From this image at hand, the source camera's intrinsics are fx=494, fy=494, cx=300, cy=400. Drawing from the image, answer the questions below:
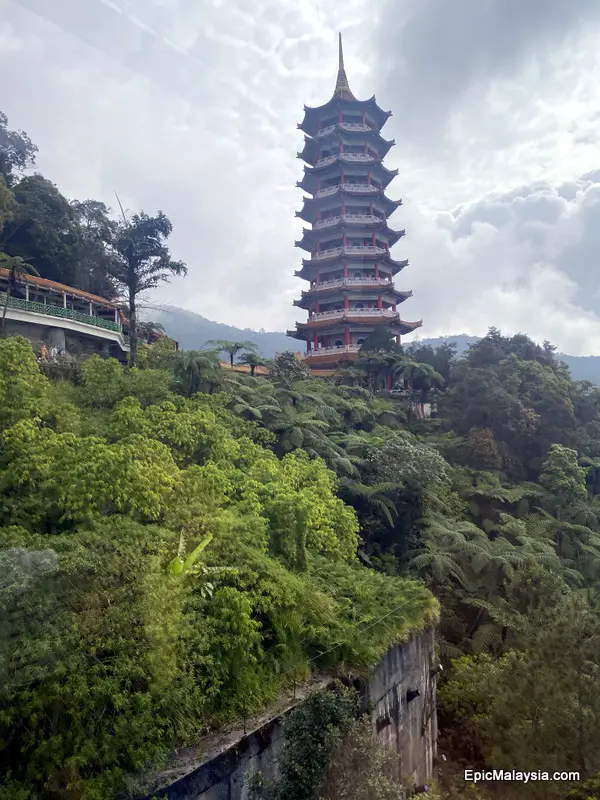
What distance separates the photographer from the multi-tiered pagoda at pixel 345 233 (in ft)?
101

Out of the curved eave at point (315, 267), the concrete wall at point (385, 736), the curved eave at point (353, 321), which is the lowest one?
the concrete wall at point (385, 736)

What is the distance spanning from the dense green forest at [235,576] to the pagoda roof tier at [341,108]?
82.4 ft

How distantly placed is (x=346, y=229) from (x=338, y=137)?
7.22m

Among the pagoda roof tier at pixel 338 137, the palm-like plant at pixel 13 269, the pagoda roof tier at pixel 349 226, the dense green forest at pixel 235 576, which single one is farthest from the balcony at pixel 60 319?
the pagoda roof tier at pixel 338 137

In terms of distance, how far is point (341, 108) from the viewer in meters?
34.6

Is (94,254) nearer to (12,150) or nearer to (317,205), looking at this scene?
(12,150)

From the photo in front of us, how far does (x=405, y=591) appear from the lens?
29.5 feet

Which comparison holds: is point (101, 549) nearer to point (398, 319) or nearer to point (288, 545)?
point (288, 545)

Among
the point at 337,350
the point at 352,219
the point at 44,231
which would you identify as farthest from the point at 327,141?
the point at 44,231

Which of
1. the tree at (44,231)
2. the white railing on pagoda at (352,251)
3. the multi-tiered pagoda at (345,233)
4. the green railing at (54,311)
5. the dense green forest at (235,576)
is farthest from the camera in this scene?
the white railing on pagoda at (352,251)

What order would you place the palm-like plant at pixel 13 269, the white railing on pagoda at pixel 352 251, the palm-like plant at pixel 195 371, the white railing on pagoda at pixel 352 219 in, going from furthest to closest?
the white railing on pagoda at pixel 352 219 → the white railing on pagoda at pixel 352 251 → the palm-like plant at pixel 13 269 → the palm-like plant at pixel 195 371

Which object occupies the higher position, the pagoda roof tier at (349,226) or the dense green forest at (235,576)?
the pagoda roof tier at (349,226)

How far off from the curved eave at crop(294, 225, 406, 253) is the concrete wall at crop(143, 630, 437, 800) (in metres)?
28.0

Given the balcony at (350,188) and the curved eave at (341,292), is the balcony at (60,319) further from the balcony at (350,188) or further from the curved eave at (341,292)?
→ the balcony at (350,188)
